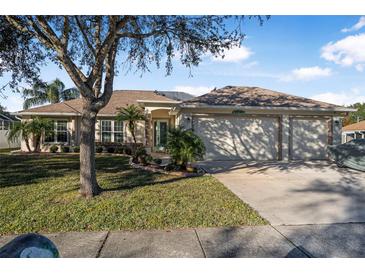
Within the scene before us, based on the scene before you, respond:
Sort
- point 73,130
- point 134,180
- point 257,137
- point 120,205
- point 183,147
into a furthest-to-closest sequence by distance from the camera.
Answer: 1. point 73,130
2. point 257,137
3. point 183,147
4. point 134,180
5. point 120,205

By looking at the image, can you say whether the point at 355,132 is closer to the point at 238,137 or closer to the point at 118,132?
the point at 238,137

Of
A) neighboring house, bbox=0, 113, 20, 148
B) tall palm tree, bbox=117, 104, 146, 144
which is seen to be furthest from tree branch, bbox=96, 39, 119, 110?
neighboring house, bbox=0, 113, 20, 148

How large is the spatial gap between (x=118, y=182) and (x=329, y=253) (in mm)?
6183

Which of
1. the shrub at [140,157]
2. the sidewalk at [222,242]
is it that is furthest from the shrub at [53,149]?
the sidewalk at [222,242]

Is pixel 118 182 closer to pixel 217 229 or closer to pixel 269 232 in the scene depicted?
pixel 217 229

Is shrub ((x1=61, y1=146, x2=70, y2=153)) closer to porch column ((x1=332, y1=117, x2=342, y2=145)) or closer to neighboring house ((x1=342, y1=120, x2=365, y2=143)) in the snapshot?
porch column ((x1=332, y1=117, x2=342, y2=145))

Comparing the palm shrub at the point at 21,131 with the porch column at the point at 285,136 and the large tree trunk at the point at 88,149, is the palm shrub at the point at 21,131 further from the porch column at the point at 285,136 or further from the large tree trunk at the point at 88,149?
the porch column at the point at 285,136

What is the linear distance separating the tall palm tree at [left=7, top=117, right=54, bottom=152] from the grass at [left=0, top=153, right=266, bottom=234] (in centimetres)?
885

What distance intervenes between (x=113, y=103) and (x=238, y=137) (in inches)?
426

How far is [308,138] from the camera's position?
49.6 ft

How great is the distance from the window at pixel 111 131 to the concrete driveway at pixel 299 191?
9.60m

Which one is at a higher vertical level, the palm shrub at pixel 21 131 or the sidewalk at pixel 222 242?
the palm shrub at pixel 21 131

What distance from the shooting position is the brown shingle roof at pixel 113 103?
1917 centimetres

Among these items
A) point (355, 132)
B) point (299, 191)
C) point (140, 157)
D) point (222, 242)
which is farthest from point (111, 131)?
point (355, 132)
